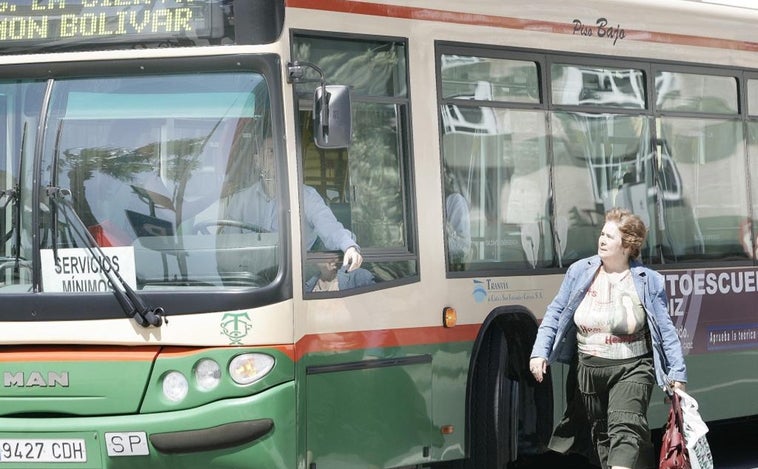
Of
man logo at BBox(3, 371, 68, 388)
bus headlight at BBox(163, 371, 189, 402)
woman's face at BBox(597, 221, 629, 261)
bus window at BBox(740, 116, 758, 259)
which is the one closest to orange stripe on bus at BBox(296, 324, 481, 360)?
bus headlight at BBox(163, 371, 189, 402)

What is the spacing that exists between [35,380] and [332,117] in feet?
Answer: 6.26

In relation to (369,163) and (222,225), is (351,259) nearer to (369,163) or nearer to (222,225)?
(369,163)

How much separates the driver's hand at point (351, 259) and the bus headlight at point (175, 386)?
105cm

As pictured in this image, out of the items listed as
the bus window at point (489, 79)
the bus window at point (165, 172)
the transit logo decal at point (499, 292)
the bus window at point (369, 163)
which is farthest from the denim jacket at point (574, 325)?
the bus window at point (165, 172)

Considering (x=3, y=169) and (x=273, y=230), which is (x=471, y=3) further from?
(x=3, y=169)

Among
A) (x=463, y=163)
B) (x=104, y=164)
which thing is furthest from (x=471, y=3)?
(x=104, y=164)

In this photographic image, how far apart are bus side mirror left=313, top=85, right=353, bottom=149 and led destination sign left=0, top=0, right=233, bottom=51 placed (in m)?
0.59

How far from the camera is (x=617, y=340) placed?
7102 millimetres

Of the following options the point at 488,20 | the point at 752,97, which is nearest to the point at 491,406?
the point at 488,20

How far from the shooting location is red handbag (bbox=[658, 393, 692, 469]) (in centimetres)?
679

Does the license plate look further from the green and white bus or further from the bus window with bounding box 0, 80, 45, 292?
the bus window with bounding box 0, 80, 45, 292

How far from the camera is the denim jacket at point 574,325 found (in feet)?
22.9

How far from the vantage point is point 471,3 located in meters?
7.81

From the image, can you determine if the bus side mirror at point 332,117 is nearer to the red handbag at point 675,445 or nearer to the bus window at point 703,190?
the red handbag at point 675,445
